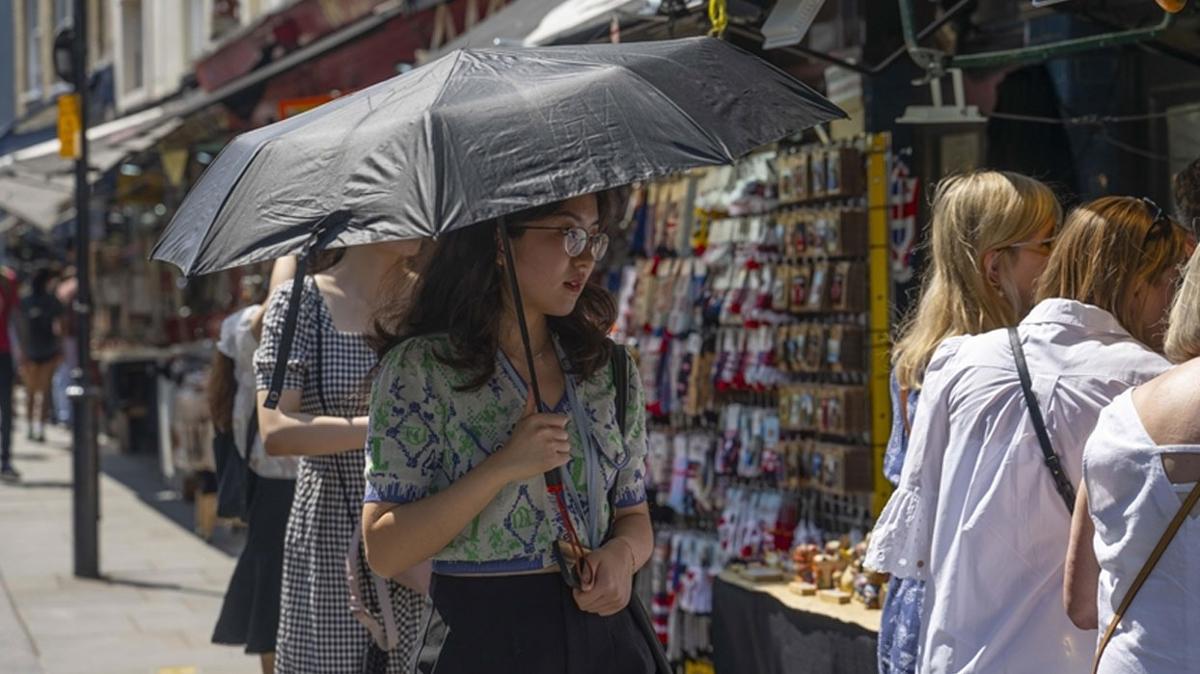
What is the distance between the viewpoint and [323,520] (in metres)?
4.50

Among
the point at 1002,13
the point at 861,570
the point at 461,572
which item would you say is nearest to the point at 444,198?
the point at 461,572

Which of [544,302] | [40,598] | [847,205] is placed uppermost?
[847,205]

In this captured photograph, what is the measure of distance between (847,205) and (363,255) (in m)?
2.17

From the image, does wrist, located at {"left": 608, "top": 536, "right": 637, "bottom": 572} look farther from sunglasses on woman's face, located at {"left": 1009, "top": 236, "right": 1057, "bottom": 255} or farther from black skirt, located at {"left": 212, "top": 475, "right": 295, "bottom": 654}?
black skirt, located at {"left": 212, "top": 475, "right": 295, "bottom": 654}

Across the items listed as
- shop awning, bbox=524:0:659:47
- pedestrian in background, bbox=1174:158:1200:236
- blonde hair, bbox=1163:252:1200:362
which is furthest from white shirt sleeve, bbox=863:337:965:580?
shop awning, bbox=524:0:659:47

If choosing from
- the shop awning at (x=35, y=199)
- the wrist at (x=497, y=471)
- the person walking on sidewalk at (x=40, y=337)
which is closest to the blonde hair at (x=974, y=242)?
the wrist at (x=497, y=471)

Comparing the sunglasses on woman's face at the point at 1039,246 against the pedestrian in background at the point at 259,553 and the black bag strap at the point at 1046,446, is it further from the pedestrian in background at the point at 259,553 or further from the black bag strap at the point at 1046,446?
the pedestrian in background at the point at 259,553

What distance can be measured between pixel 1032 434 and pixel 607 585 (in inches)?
33.4

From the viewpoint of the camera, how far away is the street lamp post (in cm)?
1012

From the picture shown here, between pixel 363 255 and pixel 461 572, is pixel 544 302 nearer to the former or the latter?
pixel 461 572

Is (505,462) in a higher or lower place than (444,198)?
lower

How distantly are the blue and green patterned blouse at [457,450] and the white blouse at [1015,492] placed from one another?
0.71 m

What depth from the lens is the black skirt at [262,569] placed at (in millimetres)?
5047

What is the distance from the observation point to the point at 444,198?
286cm
